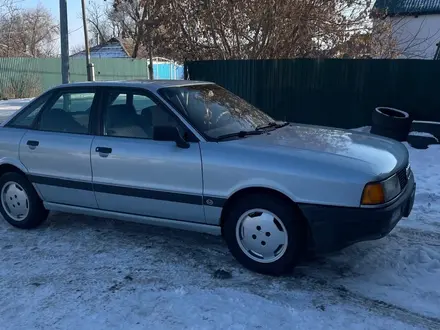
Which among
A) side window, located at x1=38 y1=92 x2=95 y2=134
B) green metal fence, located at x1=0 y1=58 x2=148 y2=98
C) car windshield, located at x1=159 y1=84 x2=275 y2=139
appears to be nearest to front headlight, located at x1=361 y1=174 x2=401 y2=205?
car windshield, located at x1=159 y1=84 x2=275 y2=139

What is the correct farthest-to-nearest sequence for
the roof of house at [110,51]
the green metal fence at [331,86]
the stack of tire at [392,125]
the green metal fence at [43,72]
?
the roof of house at [110,51]
the green metal fence at [43,72]
the green metal fence at [331,86]
the stack of tire at [392,125]

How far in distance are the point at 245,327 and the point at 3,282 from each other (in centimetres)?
210

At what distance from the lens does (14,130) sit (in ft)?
16.8

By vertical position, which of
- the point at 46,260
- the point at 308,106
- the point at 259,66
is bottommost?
the point at 46,260

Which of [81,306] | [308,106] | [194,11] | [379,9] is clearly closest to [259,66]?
[308,106]

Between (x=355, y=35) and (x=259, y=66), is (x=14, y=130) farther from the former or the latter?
(x=355, y=35)

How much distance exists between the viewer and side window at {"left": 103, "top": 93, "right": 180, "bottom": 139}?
4.36 meters

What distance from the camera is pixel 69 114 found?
4922 mm

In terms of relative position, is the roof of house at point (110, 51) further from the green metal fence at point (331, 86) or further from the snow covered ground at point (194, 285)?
the snow covered ground at point (194, 285)

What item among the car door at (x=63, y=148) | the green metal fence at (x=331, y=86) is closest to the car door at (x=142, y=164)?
the car door at (x=63, y=148)

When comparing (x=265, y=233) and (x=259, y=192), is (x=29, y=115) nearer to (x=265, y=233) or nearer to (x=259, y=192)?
(x=259, y=192)

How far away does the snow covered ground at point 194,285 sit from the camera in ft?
10.7

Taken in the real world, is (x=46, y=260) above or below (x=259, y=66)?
below

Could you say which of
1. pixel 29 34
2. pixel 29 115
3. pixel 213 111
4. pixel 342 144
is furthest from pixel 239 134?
pixel 29 34
